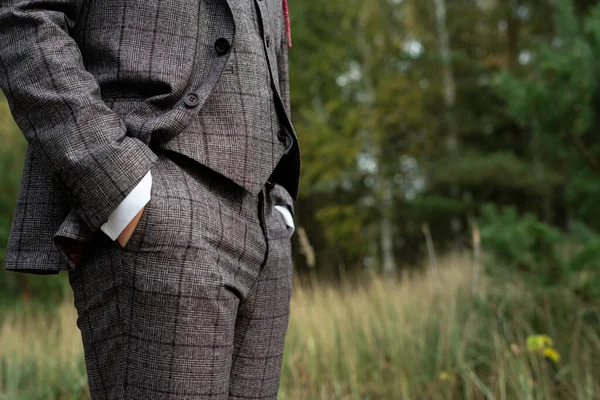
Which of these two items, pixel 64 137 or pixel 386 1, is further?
pixel 386 1

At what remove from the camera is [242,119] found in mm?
1212

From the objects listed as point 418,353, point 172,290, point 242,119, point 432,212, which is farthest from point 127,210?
point 432,212

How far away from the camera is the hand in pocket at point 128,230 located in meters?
1.02

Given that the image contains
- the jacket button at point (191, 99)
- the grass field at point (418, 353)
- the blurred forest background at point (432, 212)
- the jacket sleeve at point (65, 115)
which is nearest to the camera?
the jacket sleeve at point (65, 115)

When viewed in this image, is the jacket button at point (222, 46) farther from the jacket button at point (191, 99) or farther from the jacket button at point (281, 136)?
the jacket button at point (281, 136)

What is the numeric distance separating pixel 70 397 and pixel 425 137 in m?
10.7

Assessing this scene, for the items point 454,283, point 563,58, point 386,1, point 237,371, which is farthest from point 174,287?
point 386,1

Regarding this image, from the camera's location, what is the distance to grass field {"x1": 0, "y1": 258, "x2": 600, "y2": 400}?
2.73 m

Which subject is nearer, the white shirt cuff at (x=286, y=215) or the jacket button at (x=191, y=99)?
the jacket button at (x=191, y=99)

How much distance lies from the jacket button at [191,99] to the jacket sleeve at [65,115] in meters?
0.13

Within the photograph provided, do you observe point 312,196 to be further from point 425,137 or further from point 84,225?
point 84,225

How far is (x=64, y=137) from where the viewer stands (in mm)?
1011

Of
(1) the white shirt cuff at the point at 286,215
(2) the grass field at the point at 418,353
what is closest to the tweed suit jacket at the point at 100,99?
(1) the white shirt cuff at the point at 286,215

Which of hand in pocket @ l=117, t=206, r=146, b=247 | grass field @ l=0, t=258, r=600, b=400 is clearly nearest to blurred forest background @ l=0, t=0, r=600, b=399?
grass field @ l=0, t=258, r=600, b=400
